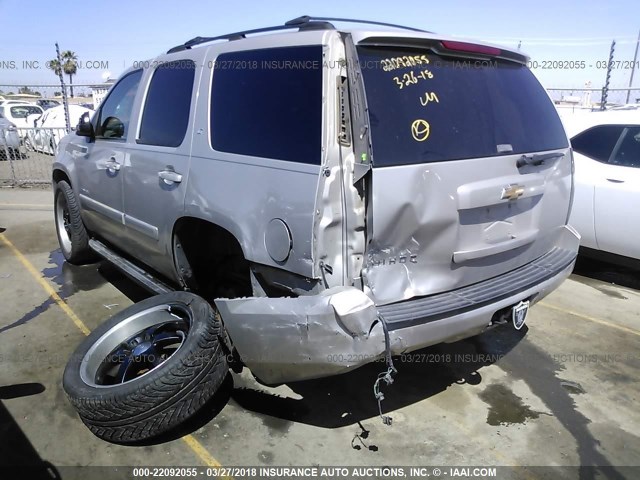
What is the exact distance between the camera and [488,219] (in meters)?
2.81

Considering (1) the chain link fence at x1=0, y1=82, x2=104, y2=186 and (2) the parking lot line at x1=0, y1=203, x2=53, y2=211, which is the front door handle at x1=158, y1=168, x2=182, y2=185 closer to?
(2) the parking lot line at x1=0, y1=203, x2=53, y2=211

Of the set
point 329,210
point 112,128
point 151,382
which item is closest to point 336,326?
point 329,210

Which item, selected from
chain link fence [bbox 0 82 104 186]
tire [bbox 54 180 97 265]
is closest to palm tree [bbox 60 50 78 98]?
chain link fence [bbox 0 82 104 186]

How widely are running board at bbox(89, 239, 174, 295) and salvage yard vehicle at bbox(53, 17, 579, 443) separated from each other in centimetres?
28

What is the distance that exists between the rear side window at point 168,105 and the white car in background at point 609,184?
14.4 feet

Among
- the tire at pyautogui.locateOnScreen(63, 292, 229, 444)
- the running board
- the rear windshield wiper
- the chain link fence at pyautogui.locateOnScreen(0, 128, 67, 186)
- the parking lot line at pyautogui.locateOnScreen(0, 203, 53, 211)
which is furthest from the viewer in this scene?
the chain link fence at pyautogui.locateOnScreen(0, 128, 67, 186)

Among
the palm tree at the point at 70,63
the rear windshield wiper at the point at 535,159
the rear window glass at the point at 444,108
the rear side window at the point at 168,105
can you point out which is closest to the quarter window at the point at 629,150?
the rear window glass at the point at 444,108

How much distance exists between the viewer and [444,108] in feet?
9.00

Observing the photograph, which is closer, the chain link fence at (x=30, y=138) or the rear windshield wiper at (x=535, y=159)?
the rear windshield wiper at (x=535, y=159)

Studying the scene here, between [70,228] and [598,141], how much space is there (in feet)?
19.6

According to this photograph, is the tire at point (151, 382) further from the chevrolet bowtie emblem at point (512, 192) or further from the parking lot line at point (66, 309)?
the chevrolet bowtie emblem at point (512, 192)

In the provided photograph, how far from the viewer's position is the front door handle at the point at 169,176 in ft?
10.7

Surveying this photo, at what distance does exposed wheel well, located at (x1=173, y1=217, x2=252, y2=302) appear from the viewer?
11.2 ft

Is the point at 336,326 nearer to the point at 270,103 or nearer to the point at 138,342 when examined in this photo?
the point at 270,103
